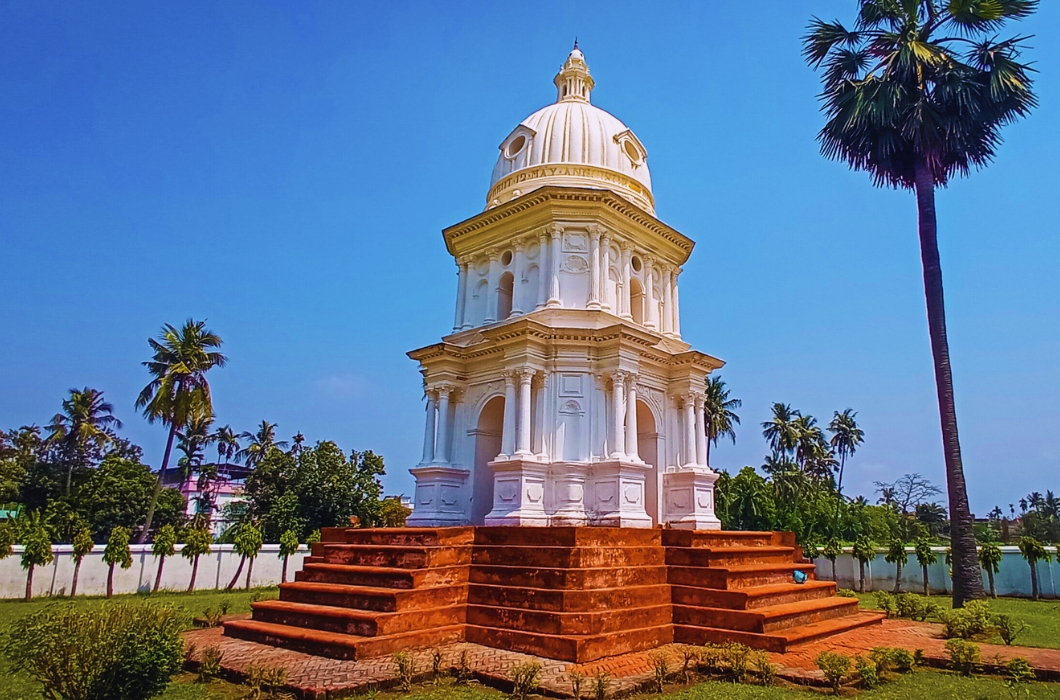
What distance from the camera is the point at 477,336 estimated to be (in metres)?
19.5

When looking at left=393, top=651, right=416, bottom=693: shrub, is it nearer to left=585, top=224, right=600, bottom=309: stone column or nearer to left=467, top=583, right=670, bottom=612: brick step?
left=467, top=583, right=670, bottom=612: brick step

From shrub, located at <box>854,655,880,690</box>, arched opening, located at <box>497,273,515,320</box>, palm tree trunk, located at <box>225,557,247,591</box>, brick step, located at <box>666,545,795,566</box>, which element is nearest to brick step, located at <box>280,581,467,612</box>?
brick step, located at <box>666,545,795,566</box>

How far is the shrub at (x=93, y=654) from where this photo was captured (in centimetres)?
639

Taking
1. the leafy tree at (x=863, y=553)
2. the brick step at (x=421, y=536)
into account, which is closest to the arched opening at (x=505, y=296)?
the brick step at (x=421, y=536)

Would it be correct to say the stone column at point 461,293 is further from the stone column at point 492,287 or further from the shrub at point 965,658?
the shrub at point 965,658

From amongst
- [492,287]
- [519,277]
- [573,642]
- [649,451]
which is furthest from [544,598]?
[492,287]

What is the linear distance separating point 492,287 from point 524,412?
5.20 m

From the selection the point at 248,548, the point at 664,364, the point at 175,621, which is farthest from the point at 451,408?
the point at 248,548

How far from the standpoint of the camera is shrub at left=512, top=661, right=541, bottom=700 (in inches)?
332

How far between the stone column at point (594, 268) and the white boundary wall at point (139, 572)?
71.9 feet

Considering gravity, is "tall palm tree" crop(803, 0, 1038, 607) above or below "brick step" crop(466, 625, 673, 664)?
above

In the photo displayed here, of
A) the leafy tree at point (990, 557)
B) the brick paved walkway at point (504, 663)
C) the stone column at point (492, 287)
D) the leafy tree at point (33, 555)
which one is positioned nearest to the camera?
the brick paved walkway at point (504, 663)

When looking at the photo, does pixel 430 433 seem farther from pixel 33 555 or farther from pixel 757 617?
pixel 33 555

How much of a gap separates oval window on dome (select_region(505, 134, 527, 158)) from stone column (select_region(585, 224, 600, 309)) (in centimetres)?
465
